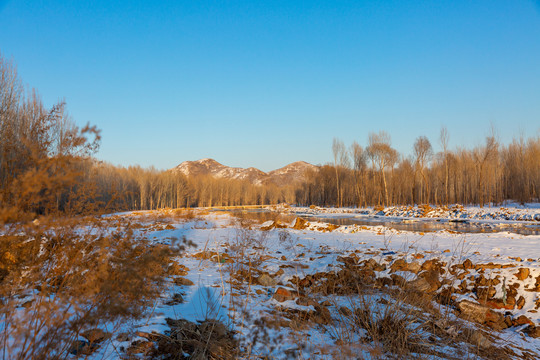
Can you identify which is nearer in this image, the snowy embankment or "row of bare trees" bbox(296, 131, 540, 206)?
the snowy embankment

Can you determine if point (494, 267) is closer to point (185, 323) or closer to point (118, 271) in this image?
point (185, 323)

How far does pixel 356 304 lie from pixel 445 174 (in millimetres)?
45983

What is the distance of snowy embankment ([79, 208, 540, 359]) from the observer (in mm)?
2957

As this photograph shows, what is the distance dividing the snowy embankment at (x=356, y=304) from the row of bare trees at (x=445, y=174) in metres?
30.4

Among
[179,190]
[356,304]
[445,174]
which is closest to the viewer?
[356,304]

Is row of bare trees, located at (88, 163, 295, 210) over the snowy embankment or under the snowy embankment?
over

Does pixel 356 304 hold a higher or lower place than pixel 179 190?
lower

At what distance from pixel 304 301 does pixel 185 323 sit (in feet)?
6.46

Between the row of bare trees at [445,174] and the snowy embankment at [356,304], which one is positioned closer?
the snowy embankment at [356,304]

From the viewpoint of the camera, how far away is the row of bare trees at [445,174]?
37.9m

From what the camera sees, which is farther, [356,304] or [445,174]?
[445,174]

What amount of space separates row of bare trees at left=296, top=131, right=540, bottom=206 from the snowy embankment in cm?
3041

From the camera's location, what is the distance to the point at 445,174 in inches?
1693

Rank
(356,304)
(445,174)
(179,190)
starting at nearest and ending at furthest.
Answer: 1. (356,304)
2. (445,174)
3. (179,190)
